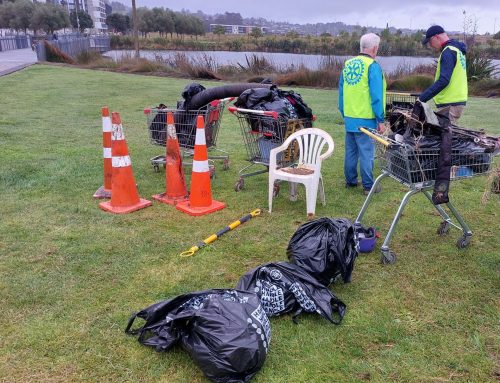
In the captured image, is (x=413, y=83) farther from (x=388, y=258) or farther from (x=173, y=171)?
(x=388, y=258)

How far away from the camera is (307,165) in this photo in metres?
5.15

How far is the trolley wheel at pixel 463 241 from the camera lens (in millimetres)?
4082

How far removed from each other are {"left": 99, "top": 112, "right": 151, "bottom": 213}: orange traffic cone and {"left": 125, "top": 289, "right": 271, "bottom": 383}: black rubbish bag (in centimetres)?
240

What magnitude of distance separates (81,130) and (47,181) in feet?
12.7

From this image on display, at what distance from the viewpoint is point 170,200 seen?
524 cm

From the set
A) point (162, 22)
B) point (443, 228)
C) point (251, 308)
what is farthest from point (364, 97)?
point (162, 22)

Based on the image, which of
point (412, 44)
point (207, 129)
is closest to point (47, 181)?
point (207, 129)

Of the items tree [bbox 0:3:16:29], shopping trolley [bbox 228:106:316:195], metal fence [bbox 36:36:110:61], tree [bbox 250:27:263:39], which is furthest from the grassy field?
tree [bbox 0:3:16:29]

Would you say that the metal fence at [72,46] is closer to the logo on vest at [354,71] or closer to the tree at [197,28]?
the tree at [197,28]

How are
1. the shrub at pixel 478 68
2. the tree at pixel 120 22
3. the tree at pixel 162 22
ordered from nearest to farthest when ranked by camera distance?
the shrub at pixel 478 68
the tree at pixel 162 22
the tree at pixel 120 22

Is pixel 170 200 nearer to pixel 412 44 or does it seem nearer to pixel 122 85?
pixel 122 85

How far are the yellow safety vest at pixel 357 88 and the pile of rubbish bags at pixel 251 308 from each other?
2.19 m

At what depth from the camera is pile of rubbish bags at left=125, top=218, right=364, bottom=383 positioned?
2420 millimetres

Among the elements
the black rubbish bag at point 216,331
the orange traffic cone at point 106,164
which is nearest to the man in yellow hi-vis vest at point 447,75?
the black rubbish bag at point 216,331
